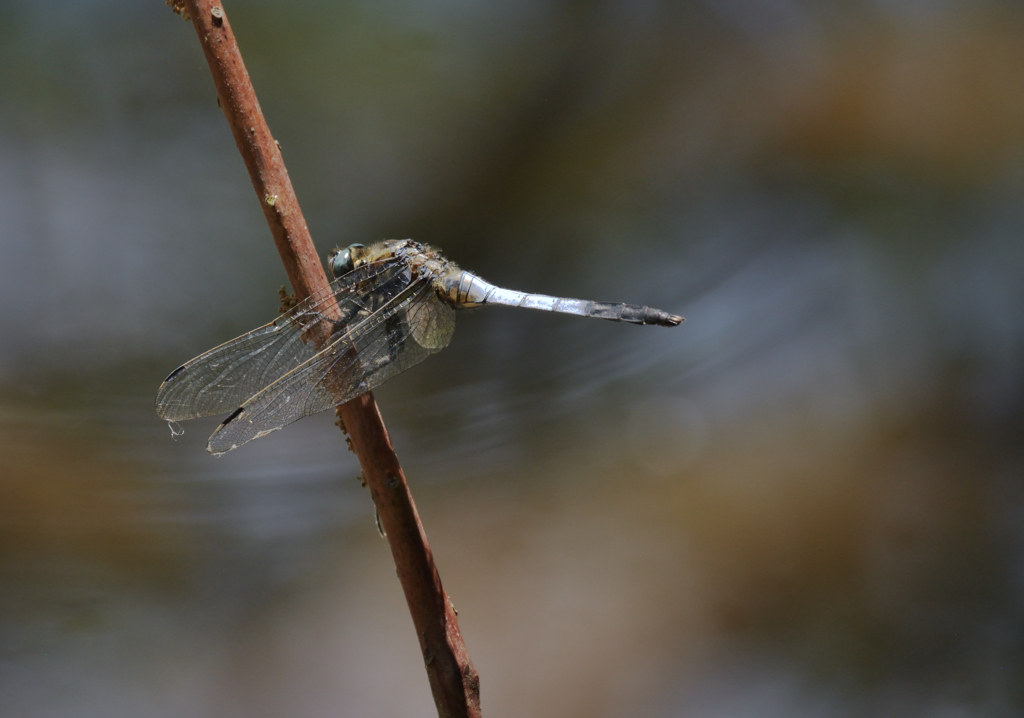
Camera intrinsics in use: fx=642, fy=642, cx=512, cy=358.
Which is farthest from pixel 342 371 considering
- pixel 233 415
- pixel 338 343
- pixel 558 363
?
Result: pixel 558 363

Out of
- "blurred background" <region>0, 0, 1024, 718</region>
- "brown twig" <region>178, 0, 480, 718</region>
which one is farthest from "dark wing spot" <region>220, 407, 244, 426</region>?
"blurred background" <region>0, 0, 1024, 718</region>

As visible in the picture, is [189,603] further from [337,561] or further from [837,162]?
[837,162]

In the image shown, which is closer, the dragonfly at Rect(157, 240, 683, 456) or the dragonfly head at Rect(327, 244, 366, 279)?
the dragonfly at Rect(157, 240, 683, 456)

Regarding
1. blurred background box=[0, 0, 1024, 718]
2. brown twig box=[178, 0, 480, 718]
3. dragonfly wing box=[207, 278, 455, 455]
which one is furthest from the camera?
blurred background box=[0, 0, 1024, 718]

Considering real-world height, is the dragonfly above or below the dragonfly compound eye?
below

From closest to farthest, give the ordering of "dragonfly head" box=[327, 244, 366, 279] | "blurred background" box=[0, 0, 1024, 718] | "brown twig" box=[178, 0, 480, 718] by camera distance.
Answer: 1. "brown twig" box=[178, 0, 480, 718]
2. "dragonfly head" box=[327, 244, 366, 279]
3. "blurred background" box=[0, 0, 1024, 718]

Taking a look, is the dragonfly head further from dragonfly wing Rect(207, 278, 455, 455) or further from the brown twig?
the brown twig
